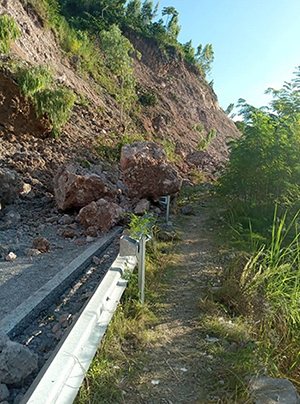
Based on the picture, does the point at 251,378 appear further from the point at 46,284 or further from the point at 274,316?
the point at 46,284

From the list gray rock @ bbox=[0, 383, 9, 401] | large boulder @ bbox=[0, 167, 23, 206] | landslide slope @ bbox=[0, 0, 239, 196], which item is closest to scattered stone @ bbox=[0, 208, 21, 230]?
large boulder @ bbox=[0, 167, 23, 206]

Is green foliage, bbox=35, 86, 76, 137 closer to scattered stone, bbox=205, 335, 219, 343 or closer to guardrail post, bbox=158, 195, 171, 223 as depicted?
guardrail post, bbox=158, 195, 171, 223

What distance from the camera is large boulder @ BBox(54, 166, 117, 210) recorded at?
5.62m

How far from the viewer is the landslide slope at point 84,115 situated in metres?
7.15

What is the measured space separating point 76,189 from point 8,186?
117cm

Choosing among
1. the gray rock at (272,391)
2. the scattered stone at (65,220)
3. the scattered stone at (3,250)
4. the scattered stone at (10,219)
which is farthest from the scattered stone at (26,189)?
the gray rock at (272,391)

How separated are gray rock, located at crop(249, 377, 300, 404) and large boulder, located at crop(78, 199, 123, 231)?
3.60 metres

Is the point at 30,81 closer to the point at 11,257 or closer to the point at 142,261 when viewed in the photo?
the point at 11,257

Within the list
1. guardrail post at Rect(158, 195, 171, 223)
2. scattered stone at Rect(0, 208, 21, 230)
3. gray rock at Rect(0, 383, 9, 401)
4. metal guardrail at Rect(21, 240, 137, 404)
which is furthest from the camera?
guardrail post at Rect(158, 195, 171, 223)

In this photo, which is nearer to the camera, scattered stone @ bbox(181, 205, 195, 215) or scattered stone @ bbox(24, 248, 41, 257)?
scattered stone @ bbox(24, 248, 41, 257)

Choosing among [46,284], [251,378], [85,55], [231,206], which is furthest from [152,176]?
[85,55]

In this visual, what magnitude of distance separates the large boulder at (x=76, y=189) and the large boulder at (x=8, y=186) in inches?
27.6

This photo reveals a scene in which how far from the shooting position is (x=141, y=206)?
6.64 metres

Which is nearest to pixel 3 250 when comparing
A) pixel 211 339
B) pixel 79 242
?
pixel 79 242
